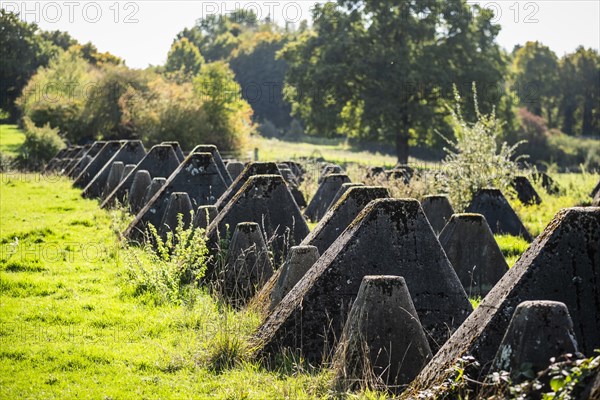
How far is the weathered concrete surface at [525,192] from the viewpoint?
60.0 ft

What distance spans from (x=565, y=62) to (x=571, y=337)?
69.3 metres

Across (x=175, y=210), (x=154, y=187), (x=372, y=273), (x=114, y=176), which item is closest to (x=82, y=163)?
(x=114, y=176)

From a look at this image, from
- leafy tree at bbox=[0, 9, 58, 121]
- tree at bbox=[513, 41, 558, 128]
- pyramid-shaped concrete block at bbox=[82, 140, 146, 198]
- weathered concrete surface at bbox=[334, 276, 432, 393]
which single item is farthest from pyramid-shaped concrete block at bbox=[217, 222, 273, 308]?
leafy tree at bbox=[0, 9, 58, 121]

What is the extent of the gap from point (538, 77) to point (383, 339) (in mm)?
68958

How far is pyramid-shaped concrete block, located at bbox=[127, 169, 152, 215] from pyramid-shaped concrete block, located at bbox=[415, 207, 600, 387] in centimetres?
1157

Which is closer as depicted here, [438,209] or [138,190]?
[438,209]

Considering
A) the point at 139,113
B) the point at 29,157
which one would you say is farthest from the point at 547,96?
the point at 29,157

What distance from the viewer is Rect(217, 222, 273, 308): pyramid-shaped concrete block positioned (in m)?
8.68

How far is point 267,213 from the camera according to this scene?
396 inches

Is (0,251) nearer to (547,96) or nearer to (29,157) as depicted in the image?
(29,157)

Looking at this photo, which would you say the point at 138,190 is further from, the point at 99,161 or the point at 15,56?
the point at 15,56

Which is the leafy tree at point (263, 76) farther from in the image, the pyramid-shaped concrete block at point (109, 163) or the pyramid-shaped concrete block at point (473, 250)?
the pyramid-shaped concrete block at point (473, 250)

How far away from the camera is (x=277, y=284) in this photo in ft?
25.2

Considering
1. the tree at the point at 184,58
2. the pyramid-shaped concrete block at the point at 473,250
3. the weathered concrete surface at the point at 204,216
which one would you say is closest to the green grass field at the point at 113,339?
the pyramid-shaped concrete block at the point at 473,250
